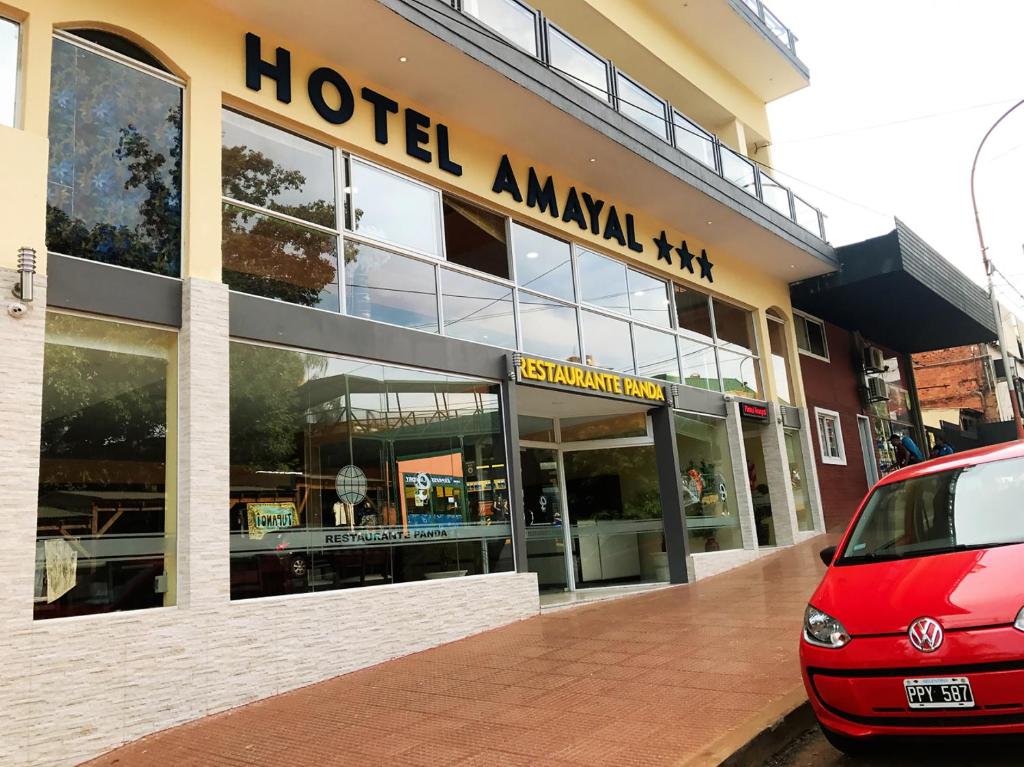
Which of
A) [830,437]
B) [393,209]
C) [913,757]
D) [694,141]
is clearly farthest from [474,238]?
[830,437]

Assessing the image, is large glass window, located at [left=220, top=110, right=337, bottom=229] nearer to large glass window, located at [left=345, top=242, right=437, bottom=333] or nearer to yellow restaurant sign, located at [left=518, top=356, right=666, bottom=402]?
large glass window, located at [left=345, top=242, right=437, bottom=333]

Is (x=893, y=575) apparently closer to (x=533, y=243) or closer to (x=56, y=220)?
(x=56, y=220)

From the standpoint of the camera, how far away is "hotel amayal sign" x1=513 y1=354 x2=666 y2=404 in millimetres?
10703

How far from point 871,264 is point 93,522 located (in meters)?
16.6

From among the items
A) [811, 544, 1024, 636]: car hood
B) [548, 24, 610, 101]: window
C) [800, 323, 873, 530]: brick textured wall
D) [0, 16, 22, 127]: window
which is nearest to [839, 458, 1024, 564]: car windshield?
[811, 544, 1024, 636]: car hood

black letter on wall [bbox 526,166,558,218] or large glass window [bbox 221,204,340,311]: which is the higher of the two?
black letter on wall [bbox 526,166,558,218]

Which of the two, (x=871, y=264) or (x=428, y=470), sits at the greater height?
(x=871, y=264)

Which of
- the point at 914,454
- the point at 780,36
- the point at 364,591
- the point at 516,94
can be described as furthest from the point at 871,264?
the point at 364,591

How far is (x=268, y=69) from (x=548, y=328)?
5.30 metres

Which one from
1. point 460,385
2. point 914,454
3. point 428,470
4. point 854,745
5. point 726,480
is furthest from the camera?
point 914,454

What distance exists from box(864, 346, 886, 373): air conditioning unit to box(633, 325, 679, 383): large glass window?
33.4 feet

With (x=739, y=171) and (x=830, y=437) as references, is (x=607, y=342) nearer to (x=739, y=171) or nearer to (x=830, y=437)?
(x=739, y=171)

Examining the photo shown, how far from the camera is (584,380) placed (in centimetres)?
1162

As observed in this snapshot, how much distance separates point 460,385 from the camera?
9984mm
